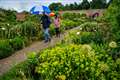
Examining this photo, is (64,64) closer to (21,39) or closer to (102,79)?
(102,79)

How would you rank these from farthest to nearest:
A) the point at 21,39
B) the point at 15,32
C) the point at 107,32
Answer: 1. the point at 15,32
2. the point at 21,39
3. the point at 107,32

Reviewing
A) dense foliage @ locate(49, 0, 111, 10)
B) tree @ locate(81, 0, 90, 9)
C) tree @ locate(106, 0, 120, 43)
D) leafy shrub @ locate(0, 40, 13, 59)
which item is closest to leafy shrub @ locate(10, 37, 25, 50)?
leafy shrub @ locate(0, 40, 13, 59)

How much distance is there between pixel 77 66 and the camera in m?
10.0

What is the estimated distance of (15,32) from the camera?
19734 millimetres

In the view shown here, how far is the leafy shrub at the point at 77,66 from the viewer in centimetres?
995

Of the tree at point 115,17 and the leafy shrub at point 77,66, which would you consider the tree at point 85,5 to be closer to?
the tree at point 115,17

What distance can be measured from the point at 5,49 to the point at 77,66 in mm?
6327

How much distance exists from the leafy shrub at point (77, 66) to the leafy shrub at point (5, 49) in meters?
5.28

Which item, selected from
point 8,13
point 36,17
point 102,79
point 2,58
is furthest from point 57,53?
point 8,13

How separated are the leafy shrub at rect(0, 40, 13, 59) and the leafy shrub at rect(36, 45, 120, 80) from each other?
5278 millimetres

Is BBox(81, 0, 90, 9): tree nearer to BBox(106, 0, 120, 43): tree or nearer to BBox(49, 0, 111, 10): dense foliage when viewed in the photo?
BBox(49, 0, 111, 10): dense foliage

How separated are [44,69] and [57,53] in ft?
1.74

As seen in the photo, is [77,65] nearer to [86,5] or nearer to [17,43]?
[17,43]

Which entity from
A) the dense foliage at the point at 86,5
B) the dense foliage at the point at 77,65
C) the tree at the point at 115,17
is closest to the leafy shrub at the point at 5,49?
the dense foliage at the point at 77,65
